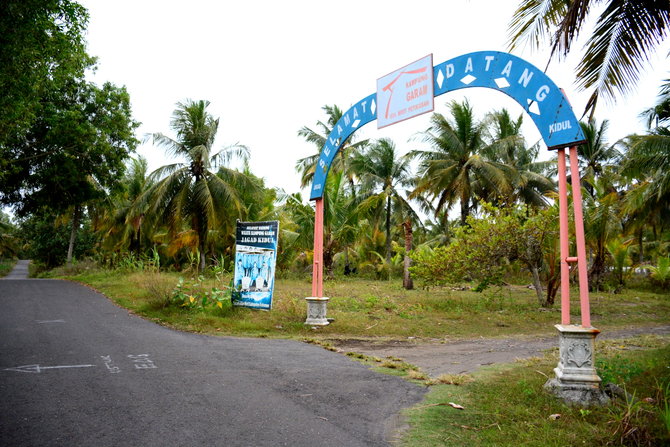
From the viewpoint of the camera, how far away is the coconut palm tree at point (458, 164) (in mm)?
22422

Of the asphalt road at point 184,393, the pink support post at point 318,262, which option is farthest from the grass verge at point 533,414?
the pink support post at point 318,262

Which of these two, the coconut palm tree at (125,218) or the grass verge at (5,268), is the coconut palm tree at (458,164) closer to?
the coconut palm tree at (125,218)

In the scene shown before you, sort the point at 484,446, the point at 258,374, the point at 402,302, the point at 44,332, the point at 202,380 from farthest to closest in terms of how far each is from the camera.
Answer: the point at 402,302, the point at 44,332, the point at 258,374, the point at 202,380, the point at 484,446

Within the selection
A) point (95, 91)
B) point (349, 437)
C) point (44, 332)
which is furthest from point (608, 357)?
point (95, 91)

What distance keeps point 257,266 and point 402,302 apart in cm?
517

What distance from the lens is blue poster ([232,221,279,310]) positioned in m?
10.4

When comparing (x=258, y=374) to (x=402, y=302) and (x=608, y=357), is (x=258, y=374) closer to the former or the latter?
(x=608, y=357)

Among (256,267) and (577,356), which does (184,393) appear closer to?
(577,356)

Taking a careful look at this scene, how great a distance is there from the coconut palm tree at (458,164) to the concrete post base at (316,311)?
14.4m

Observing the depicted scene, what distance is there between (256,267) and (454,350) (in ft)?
16.2

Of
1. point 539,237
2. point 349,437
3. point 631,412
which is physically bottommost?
point 349,437

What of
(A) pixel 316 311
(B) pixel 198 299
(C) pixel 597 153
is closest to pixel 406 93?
(A) pixel 316 311

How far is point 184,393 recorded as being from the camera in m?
4.68

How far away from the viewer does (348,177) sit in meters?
28.5
